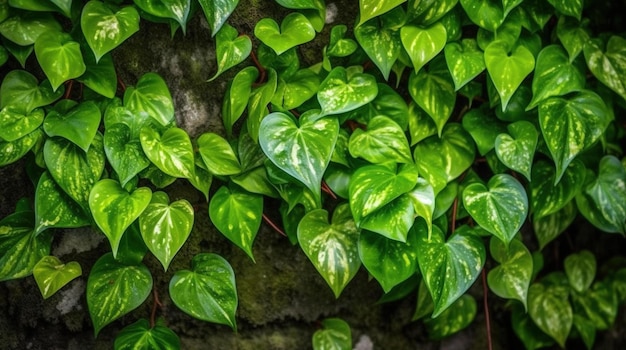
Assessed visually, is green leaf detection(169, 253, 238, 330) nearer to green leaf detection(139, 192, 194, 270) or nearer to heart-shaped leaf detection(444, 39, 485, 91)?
green leaf detection(139, 192, 194, 270)

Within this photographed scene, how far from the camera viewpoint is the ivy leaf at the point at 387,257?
4.26 ft

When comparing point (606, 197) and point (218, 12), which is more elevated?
point (218, 12)

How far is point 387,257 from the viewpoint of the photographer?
131 centimetres

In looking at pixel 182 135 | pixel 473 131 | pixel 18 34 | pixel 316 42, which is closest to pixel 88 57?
pixel 18 34

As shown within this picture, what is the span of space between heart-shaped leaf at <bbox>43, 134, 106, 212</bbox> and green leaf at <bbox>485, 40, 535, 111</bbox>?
0.86 meters

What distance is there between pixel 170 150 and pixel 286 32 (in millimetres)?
355

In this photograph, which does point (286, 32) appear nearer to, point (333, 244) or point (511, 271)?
point (333, 244)

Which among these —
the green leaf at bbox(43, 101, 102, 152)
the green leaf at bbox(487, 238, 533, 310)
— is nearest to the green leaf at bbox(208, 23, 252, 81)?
the green leaf at bbox(43, 101, 102, 152)

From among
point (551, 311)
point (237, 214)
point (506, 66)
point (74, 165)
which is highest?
point (506, 66)

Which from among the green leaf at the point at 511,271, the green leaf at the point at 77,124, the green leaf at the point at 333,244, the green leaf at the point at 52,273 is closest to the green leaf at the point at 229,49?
the green leaf at the point at 77,124

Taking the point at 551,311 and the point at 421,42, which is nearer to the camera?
the point at 421,42

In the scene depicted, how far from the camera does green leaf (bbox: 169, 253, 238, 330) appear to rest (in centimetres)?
127

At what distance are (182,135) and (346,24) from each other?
0.48 m

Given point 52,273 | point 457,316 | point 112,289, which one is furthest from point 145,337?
point 457,316
